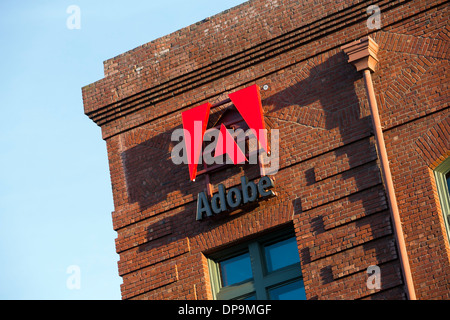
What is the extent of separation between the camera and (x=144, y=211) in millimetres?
18422

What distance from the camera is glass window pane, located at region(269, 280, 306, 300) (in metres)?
16.8

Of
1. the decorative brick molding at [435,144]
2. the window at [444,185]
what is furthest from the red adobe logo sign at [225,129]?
the window at [444,185]

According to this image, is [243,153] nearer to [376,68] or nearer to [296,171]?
[296,171]

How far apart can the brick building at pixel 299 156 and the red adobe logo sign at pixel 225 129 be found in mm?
249

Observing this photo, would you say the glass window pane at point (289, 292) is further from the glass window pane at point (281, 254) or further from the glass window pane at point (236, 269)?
the glass window pane at point (236, 269)

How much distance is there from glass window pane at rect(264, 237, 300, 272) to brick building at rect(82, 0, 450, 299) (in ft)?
0.08

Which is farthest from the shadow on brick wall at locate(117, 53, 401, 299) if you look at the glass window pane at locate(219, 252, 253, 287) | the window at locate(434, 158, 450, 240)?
the window at locate(434, 158, 450, 240)

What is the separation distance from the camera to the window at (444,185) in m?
15.8

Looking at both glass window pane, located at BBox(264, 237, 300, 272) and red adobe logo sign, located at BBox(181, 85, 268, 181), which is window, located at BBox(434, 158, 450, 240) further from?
red adobe logo sign, located at BBox(181, 85, 268, 181)

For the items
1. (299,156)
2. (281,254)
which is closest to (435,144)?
(299,156)

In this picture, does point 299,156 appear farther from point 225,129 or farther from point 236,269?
point 236,269

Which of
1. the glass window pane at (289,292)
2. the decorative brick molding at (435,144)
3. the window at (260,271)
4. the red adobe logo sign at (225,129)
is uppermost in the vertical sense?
the red adobe logo sign at (225,129)

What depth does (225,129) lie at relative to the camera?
1791 cm

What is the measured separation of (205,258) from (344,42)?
4805mm
